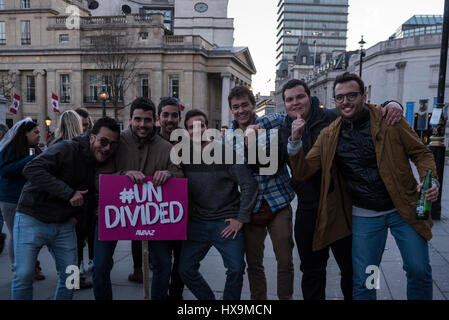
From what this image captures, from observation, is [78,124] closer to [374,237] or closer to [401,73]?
[374,237]

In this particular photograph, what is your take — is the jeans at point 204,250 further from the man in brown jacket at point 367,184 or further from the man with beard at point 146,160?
the man in brown jacket at point 367,184

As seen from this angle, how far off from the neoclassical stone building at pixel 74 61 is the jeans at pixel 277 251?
4580 cm

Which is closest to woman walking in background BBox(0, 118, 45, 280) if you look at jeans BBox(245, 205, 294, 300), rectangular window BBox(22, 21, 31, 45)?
jeans BBox(245, 205, 294, 300)

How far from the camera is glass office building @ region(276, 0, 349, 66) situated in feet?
474

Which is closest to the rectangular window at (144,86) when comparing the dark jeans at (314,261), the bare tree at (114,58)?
the bare tree at (114,58)

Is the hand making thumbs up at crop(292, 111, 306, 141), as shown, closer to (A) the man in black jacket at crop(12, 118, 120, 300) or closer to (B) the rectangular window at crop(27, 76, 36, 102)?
(A) the man in black jacket at crop(12, 118, 120, 300)

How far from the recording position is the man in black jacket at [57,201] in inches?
129

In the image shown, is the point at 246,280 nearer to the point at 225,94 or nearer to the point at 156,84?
the point at 156,84

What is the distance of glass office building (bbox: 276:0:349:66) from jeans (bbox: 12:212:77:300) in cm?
14752

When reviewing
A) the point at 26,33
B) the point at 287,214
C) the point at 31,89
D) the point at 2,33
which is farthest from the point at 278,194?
the point at 2,33

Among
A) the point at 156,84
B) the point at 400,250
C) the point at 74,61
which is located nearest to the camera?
the point at 400,250

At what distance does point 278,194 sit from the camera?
3.74 metres

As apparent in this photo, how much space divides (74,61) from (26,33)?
25.9 ft

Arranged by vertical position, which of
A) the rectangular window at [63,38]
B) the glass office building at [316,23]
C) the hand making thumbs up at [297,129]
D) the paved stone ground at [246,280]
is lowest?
the paved stone ground at [246,280]
